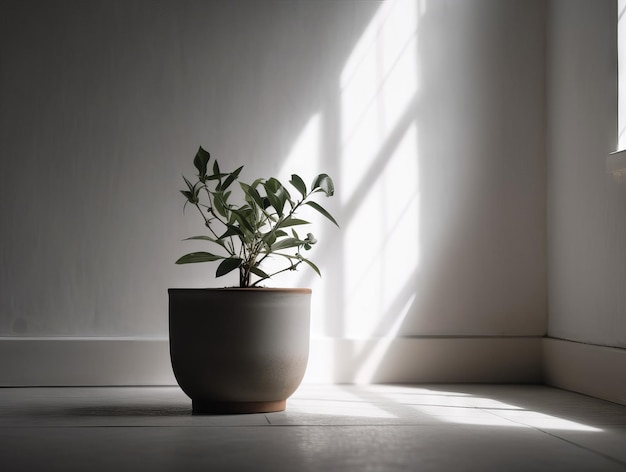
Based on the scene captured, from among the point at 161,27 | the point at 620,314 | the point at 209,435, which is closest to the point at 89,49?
the point at 161,27

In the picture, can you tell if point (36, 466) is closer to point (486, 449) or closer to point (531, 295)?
point (486, 449)

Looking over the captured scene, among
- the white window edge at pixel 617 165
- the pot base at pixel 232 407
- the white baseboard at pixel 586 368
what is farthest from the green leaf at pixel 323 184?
the white baseboard at pixel 586 368

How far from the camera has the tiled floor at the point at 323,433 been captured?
150cm

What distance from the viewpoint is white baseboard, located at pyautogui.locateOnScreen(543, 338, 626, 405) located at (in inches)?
95.2

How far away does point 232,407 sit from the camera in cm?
211

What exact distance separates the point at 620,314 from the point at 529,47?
1.17 m

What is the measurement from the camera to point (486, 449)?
1649mm

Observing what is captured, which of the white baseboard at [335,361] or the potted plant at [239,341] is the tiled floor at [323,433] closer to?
the potted plant at [239,341]

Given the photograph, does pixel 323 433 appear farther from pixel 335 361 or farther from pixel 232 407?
pixel 335 361

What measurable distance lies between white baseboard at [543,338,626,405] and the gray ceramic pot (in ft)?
3.24

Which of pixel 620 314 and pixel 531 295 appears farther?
pixel 531 295

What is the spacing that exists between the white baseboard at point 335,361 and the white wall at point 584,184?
0.81 feet

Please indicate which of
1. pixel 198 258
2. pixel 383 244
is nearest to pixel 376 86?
pixel 383 244

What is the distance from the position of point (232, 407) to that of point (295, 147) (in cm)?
118
